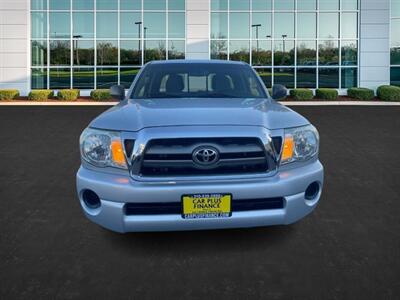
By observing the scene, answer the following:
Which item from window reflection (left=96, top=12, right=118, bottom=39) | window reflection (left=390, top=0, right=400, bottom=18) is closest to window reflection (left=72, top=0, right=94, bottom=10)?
window reflection (left=96, top=12, right=118, bottom=39)

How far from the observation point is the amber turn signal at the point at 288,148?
3924 millimetres

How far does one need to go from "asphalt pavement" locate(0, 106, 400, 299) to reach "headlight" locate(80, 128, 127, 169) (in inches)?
31.4

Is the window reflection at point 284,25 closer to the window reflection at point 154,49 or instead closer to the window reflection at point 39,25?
the window reflection at point 154,49

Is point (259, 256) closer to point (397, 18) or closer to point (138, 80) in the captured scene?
point (138, 80)

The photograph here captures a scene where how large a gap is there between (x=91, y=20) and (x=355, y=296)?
2467cm

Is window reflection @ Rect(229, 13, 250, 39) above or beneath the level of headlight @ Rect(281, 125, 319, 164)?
above

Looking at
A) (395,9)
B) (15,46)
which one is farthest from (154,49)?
(395,9)

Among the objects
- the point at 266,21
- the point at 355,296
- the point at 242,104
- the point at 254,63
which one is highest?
the point at 266,21

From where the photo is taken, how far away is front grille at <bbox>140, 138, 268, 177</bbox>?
3.74 metres

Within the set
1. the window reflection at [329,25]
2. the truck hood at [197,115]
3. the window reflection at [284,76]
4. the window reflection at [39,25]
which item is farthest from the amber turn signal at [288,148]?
the window reflection at [39,25]

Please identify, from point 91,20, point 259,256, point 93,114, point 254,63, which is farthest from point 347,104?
point 259,256

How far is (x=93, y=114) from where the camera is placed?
655 inches

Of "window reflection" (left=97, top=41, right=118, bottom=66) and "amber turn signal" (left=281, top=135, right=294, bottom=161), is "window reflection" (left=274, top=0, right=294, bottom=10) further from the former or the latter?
"amber turn signal" (left=281, top=135, right=294, bottom=161)

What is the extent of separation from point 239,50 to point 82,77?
874 centimetres
